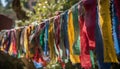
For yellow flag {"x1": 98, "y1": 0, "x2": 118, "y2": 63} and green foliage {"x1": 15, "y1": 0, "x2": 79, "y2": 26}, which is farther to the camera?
green foliage {"x1": 15, "y1": 0, "x2": 79, "y2": 26}

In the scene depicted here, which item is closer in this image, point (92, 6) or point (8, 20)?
point (92, 6)

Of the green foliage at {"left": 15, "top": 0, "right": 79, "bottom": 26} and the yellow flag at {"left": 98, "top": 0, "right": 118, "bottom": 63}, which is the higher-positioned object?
the green foliage at {"left": 15, "top": 0, "right": 79, "bottom": 26}

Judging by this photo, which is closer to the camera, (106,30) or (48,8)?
(106,30)

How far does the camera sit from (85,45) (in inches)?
134

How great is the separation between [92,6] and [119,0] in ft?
1.33

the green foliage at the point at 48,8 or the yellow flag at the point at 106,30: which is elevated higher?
the green foliage at the point at 48,8

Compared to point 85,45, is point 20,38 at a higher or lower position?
higher

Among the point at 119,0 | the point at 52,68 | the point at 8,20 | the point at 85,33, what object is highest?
the point at 8,20

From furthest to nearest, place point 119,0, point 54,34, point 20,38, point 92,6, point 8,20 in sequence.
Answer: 1. point 8,20
2. point 20,38
3. point 54,34
4. point 92,6
5. point 119,0

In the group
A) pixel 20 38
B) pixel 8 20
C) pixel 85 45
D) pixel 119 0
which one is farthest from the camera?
pixel 8 20

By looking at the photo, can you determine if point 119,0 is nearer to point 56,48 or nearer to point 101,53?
point 101,53

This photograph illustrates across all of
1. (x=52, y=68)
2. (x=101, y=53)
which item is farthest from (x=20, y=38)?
(x=101, y=53)

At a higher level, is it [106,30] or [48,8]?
[48,8]

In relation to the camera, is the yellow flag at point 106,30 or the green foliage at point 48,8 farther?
the green foliage at point 48,8
